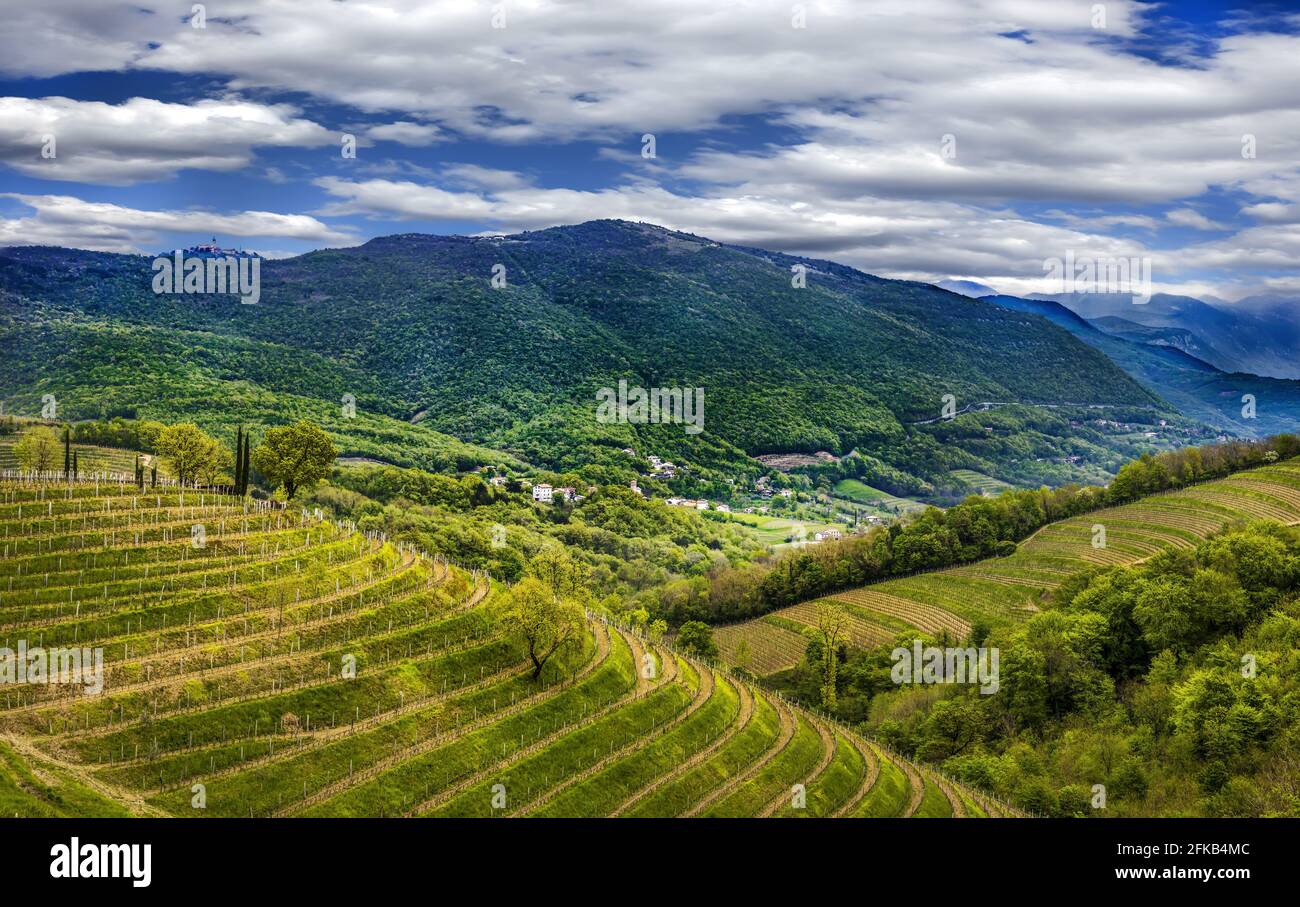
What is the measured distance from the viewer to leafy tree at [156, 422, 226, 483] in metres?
84.8

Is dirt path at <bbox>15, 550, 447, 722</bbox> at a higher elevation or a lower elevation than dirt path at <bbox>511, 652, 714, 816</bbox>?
higher

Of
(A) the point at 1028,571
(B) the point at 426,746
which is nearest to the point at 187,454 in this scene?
(B) the point at 426,746

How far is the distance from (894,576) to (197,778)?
102933 millimetres

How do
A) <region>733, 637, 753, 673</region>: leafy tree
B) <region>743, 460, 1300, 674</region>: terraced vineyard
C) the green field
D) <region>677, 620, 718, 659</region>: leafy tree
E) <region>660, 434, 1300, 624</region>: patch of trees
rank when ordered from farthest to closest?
<region>660, 434, 1300, 624</region>: patch of trees
<region>743, 460, 1300, 674</region>: terraced vineyard
the green field
<region>733, 637, 753, 673</region>: leafy tree
<region>677, 620, 718, 659</region>: leafy tree

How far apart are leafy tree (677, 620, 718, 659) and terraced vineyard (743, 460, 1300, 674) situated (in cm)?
723

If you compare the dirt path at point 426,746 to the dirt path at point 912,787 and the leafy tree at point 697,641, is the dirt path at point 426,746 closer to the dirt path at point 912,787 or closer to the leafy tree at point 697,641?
the dirt path at point 912,787

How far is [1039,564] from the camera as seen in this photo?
12875 centimetres

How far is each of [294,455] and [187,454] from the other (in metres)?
11.3

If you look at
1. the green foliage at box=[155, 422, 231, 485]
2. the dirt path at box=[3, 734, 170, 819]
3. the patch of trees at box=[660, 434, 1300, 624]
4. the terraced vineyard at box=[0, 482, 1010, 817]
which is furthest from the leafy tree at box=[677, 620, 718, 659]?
the dirt path at box=[3, 734, 170, 819]

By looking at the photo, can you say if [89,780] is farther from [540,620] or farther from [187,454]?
[187,454]

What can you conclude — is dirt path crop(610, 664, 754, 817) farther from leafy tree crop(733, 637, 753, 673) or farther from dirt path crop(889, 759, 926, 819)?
leafy tree crop(733, 637, 753, 673)

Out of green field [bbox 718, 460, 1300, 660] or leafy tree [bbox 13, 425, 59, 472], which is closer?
leafy tree [bbox 13, 425, 59, 472]

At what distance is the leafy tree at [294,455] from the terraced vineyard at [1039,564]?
5370 centimetres

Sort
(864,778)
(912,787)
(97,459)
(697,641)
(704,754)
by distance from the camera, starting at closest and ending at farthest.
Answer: (704,754) < (864,778) < (912,787) < (697,641) < (97,459)
